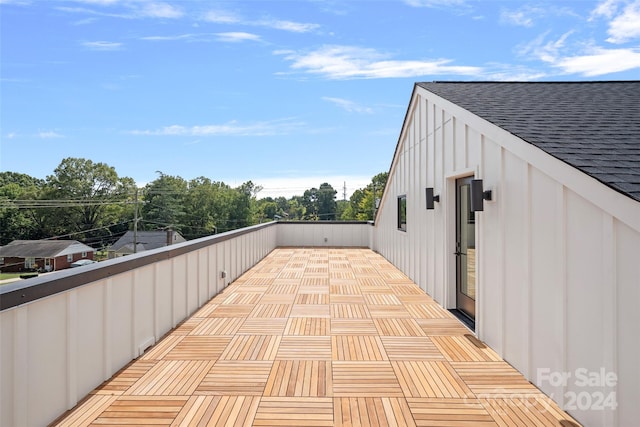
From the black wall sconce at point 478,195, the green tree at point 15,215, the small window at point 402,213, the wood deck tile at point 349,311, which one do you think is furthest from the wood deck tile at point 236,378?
the green tree at point 15,215

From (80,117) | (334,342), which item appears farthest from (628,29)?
(80,117)

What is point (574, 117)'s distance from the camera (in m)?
3.39

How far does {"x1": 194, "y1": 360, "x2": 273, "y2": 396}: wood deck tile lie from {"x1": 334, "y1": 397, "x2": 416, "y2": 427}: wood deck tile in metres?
0.59

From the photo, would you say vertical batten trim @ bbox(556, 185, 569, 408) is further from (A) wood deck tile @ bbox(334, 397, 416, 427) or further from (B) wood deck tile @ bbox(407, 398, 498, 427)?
(A) wood deck tile @ bbox(334, 397, 416, 427)

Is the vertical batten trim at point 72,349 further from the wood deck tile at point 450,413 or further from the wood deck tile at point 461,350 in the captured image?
the wood deck tile at point 461,350

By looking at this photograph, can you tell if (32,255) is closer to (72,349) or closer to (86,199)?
(72,349)

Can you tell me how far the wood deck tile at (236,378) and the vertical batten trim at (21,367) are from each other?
0.95 metres

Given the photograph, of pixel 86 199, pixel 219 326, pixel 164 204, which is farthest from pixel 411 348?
pixel 164 204

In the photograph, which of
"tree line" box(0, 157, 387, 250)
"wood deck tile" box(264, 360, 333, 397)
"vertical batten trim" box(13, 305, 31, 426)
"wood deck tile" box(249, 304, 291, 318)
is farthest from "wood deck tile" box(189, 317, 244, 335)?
"tree line" box(0, 157, 387, 250)

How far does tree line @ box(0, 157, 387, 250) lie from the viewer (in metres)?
28.4

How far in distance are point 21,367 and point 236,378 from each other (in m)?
1.32

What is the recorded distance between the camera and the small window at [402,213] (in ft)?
24.7

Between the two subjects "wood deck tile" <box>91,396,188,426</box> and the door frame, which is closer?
"wood deck tile" <box>91,396,188,426</box>

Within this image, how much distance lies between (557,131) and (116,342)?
385 centimetres
